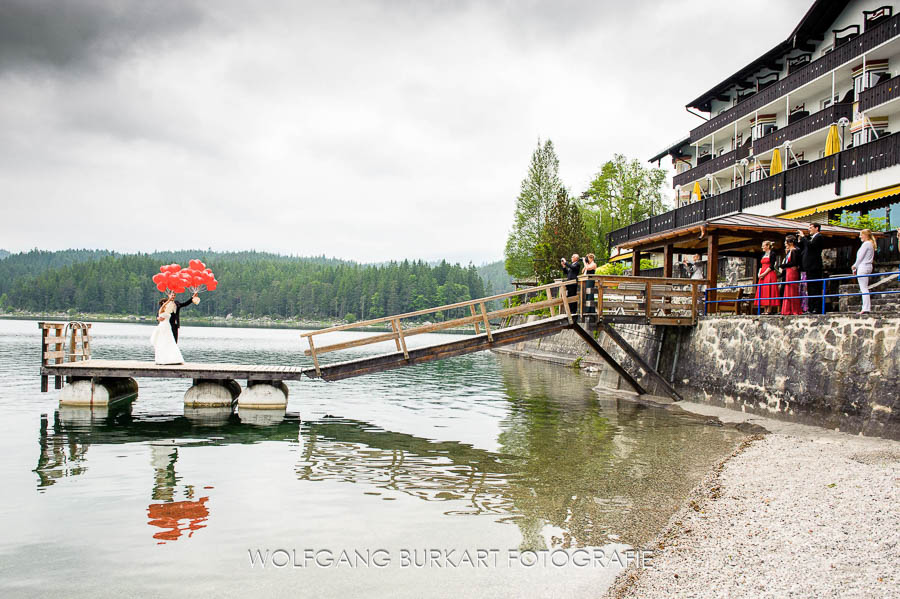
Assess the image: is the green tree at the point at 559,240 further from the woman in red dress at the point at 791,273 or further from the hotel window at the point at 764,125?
the woman in red dress at the point at 791,273

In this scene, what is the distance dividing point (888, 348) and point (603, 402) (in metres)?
9.46

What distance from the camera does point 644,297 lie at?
1811cm

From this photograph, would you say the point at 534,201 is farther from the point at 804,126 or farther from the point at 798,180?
the point at 798,180

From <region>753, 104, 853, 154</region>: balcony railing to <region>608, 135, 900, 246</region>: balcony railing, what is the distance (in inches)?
188

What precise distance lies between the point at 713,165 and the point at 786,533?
4095cm

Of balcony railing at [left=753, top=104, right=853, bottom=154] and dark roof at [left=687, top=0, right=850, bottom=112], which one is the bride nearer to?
balcony railing at [left=753, top=104, right=853, bottom=154]

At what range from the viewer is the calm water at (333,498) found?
251 inches

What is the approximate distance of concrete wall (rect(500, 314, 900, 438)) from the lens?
11891mm

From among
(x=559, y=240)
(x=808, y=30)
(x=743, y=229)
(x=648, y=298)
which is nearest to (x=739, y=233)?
(x=743, y=229)

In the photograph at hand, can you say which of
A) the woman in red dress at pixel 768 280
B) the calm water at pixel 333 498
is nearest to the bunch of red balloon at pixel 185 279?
the calm water at pixel 333 498

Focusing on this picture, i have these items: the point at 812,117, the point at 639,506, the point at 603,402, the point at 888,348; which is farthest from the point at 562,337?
the point at 639,506

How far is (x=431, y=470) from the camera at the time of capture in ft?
36.3

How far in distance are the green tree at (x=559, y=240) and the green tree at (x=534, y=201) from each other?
730cm

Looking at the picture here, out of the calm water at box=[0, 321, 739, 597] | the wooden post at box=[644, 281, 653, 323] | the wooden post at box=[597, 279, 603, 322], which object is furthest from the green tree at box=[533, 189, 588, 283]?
the calm water at box=[0, 321, 739, 597]
